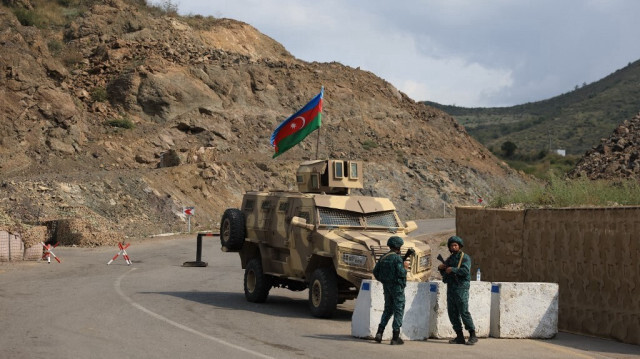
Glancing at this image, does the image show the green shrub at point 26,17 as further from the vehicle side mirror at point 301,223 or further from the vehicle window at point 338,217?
the vehicle side mirror at point 301,223

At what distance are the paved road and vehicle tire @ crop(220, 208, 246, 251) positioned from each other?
114 cm

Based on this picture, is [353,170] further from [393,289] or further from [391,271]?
[393,289]

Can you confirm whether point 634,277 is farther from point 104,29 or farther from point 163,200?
point 104,29

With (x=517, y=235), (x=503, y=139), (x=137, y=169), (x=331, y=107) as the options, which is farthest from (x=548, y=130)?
(x=517, y=235)

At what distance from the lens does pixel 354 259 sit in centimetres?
1389

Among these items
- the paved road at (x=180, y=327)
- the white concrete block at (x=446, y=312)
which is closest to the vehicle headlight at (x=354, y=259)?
the paved road at (x=180, y=327)

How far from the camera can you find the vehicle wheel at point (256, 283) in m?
16.5

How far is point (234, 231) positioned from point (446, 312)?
19.8 ft

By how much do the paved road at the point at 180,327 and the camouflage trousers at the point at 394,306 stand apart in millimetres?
347

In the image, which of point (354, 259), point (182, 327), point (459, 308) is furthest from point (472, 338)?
point (182, 327)

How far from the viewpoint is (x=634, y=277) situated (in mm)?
12594

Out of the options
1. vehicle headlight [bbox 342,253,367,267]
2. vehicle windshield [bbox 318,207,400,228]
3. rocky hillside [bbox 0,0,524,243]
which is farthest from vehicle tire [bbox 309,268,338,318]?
rocky hillside [bbox 0,0,524,243]

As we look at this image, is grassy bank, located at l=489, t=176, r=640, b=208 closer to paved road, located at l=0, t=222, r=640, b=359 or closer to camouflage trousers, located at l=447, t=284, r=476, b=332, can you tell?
paved road, located at l=0, t=222, r=640, b=359

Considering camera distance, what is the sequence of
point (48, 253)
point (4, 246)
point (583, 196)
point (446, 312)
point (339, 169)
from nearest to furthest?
point (446, 312) < point (339, 169) < point (583, 196) < point (4, 246) < point (48, 253)
